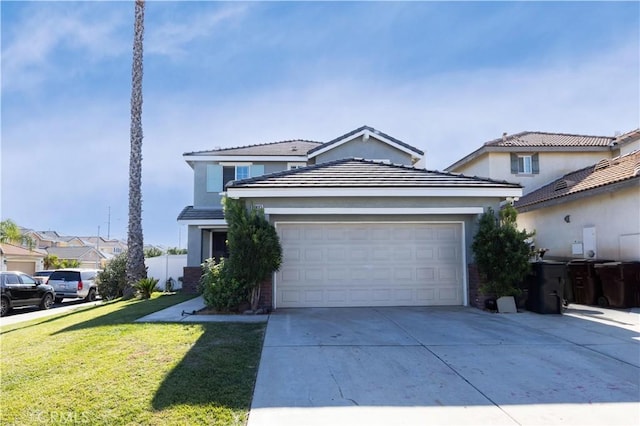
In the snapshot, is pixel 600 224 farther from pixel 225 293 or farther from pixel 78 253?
pixel 78 253

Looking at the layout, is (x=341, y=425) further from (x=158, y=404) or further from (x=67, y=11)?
(x=67, y=11)

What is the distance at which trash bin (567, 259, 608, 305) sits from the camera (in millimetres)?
10977

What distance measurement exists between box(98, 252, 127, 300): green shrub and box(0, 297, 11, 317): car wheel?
3.16m

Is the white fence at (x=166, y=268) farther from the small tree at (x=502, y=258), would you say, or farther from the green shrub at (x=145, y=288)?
the small tree at (x=502, y=258)

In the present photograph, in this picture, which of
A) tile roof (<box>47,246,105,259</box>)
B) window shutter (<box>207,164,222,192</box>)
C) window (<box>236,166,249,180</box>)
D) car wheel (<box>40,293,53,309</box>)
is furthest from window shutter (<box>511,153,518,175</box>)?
tile roof (<box>47,246,105,259</box>)

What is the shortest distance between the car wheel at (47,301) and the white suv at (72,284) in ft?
6.95

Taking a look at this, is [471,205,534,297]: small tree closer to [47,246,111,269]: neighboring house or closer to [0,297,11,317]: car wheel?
[0,297,11,317]: car wheel

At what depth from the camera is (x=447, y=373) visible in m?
5.07

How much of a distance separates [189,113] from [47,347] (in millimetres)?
11619

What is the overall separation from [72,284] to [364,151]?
15515mm

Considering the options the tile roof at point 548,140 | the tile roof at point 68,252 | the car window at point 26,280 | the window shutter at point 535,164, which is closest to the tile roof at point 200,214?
the car window at point 26,280

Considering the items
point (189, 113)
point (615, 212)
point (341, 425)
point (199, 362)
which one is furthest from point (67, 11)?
point (615, 212)

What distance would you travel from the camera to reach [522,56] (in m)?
12.8

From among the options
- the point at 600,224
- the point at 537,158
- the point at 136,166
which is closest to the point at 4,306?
the point at 136,166
